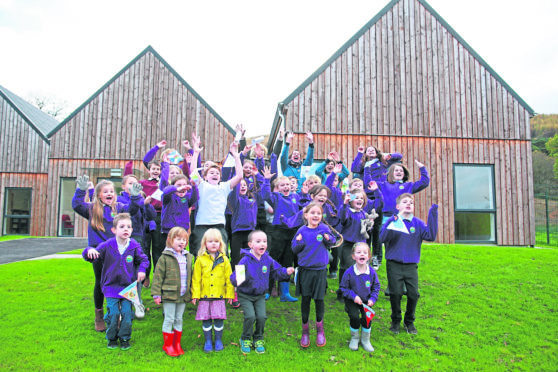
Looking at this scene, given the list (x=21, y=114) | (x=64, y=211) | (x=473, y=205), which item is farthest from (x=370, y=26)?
(x=21, y=114)

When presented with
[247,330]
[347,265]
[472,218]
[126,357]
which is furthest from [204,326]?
[472,218]

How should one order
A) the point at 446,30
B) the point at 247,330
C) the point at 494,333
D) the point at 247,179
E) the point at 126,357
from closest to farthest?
the point at 126,357 → the point at 247,330 → the point at 494,333 → the point at 247,179 → the point at 446,30

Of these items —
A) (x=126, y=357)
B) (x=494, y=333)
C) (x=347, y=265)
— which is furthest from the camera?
(x=347, y=265)

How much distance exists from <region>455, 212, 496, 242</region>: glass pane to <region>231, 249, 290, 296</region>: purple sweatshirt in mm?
9616

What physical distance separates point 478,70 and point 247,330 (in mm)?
12585

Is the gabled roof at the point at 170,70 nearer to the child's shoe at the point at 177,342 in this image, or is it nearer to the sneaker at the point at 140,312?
the sneaker at the point at 140,312

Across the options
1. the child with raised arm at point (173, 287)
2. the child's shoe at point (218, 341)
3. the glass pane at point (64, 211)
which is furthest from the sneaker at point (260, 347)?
the glass pane at point (64, 211)

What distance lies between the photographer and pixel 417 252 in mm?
4707

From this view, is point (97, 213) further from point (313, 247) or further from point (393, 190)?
point (393, 190)

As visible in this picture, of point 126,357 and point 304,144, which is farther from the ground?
point 304,144

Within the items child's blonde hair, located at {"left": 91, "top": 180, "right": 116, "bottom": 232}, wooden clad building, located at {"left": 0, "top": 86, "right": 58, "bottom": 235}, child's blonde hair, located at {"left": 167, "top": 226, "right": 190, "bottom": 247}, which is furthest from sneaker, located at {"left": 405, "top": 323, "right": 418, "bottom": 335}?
wooden clad building, located at {"left": 0, "top": 86, "right": 58, "bottom": 235}

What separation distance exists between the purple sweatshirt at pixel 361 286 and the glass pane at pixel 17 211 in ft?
55.7

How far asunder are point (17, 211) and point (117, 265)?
16041 millimetres

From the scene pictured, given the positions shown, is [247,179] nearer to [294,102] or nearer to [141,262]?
[141,262]
